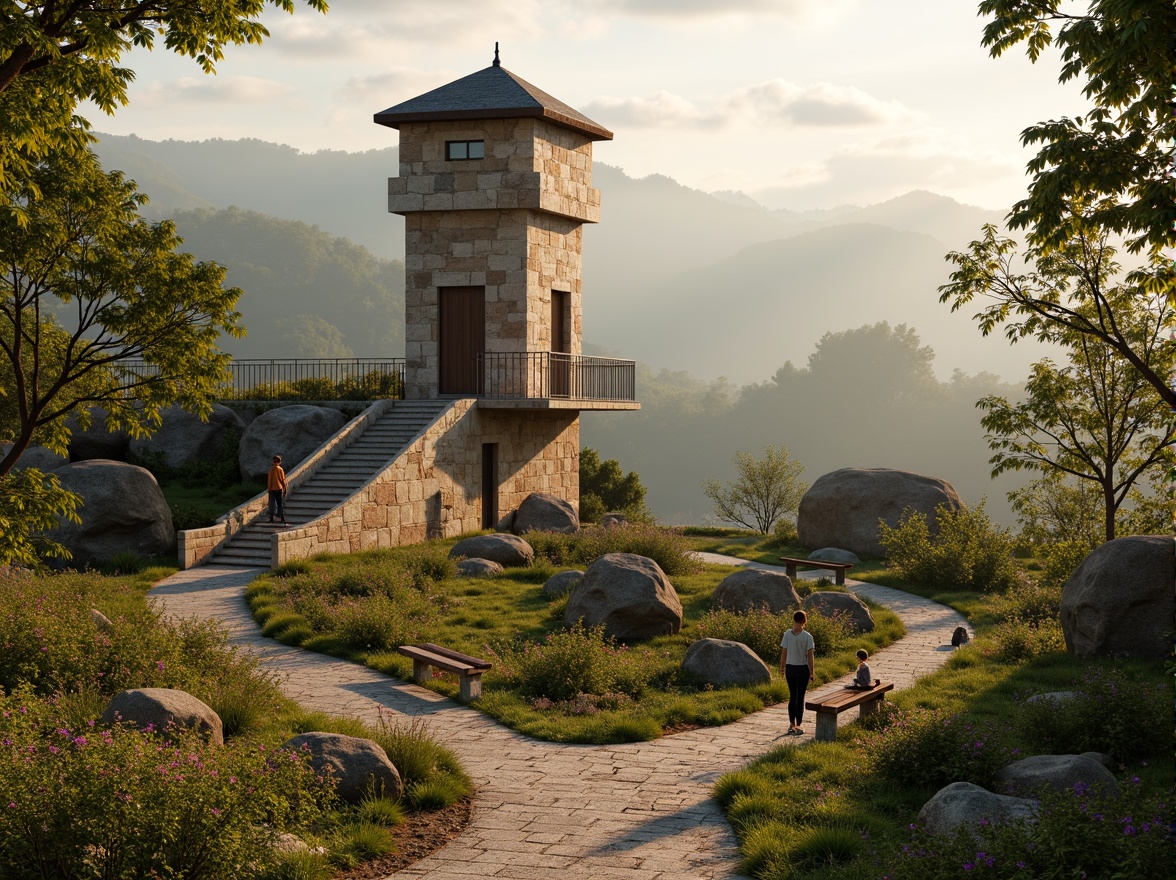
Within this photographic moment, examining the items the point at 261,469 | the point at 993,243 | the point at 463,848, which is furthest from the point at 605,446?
the point at 463,848

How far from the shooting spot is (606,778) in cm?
954

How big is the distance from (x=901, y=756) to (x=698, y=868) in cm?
249

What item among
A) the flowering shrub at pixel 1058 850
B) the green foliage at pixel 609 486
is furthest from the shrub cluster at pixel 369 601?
the green foliage at pixel 609 486

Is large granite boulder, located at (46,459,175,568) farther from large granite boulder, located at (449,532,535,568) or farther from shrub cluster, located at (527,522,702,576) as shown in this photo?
shrub cluster, located at (527,522,702,576)

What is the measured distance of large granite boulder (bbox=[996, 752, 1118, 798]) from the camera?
7.78 meters

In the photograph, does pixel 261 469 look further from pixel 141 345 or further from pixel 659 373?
pixel 659 373

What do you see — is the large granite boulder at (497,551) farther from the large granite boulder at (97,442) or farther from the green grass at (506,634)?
the large granite boulder at (97,442)

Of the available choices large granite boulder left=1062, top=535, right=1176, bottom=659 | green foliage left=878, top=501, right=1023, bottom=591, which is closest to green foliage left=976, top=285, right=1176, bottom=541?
green foliage left=878, top=501, right=1023, bottom=591

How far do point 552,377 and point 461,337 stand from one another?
274cm

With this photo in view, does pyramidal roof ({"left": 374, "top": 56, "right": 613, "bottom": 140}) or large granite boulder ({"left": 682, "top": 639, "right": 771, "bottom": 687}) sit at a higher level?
pyramidal roof ({"left": 374, "top": 56, "right": 613, "bottom": 140})

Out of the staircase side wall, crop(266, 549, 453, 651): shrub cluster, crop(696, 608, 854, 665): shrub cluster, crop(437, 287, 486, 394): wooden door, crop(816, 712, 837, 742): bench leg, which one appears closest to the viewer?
crop(816, 712, 837, 742): bench leg

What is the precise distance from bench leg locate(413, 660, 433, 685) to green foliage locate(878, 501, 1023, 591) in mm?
11766

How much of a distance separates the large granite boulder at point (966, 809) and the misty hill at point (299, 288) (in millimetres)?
113436

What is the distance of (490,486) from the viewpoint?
1102 inches
